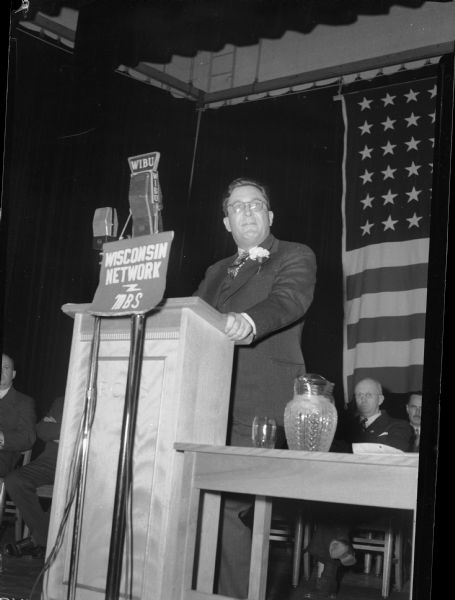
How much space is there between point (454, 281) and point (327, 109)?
1.89 meters

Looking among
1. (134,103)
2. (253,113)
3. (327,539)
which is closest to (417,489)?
(327,539)

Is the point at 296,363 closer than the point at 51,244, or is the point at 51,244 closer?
the point at 296,363

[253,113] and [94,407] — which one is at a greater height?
[253,113]

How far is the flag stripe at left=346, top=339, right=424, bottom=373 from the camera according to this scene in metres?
2.81

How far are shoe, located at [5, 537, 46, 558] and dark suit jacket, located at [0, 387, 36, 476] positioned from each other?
0.24m

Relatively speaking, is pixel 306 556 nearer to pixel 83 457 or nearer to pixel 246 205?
pixel 246 205

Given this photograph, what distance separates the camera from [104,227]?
5.38ft

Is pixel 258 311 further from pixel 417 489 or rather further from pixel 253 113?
pixel 253 113

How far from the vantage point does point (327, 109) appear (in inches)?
131

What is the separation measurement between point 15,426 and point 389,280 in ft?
5.17

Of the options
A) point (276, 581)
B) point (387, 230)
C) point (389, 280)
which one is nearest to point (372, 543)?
point (276, 581)

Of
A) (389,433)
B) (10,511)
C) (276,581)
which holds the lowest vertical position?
(276,581)

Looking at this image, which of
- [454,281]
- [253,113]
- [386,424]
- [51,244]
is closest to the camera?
[454,281]

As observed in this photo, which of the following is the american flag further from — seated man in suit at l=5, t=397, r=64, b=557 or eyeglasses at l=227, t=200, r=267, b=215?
seated man in suit at l=5, t=397, r=64, b=557
